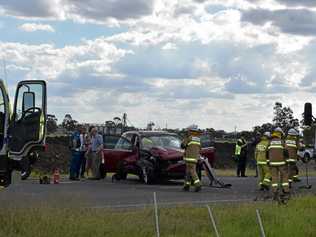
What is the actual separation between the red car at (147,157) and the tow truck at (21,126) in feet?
28.0

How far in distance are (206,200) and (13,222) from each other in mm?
6564

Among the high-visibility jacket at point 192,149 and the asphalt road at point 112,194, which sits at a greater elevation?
the high-visibility jacket at point 192,149

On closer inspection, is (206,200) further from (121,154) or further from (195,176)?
(121,154)

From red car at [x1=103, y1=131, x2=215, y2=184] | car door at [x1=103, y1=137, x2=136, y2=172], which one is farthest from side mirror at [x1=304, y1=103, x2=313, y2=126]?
car door at [x1=103, y1=137, x2=136, y2=172]

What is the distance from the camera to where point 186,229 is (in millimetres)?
11758

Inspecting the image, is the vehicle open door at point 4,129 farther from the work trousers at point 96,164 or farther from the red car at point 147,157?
the work trousers at point 96,164

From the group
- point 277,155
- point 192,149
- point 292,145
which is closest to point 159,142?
point 192,149

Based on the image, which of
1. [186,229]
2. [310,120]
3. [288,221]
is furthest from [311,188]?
[186,229]

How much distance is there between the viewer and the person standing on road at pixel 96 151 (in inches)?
932

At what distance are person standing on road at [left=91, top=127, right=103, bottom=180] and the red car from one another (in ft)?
0.96

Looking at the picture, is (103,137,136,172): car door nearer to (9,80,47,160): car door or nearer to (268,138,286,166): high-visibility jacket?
(268,138,286,166): high-visibility jacket

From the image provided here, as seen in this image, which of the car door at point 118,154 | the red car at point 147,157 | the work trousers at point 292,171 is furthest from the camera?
the car door at point 118,154

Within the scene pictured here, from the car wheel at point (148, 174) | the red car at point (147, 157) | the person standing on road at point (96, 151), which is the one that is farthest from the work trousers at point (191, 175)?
the person standing on road at point (96, 151)

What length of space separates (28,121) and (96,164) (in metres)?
11.3
